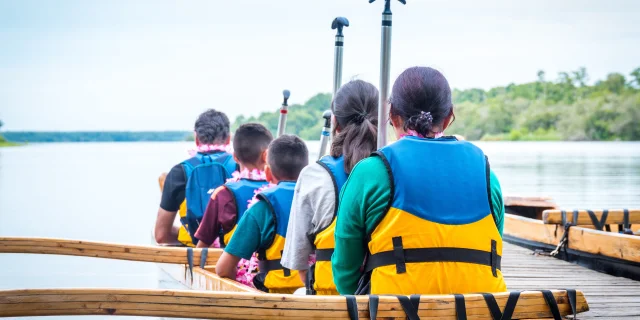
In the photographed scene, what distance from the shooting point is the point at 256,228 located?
376 centimetres

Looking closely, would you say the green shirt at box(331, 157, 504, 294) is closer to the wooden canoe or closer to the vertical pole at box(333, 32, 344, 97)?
the vertical pole at box(333, 32, 344, 97)

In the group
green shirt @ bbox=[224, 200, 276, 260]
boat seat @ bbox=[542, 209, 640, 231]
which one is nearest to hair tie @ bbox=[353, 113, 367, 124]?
green shirt @ bbox=[224, 200, 276, 260]

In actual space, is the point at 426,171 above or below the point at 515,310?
above

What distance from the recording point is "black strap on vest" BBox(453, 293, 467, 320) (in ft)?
8.04

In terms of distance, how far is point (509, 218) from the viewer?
24.3ft

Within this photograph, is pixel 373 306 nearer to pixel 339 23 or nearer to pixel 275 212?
pixel 275 212

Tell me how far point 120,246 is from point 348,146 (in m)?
2.26

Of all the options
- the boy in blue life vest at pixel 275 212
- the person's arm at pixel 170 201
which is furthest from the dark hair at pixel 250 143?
the person's arm at pixel 170 201

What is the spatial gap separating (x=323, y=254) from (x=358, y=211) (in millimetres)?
650

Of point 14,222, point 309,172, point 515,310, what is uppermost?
point 309,172

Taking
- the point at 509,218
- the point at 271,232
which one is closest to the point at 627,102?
the point at 509,218

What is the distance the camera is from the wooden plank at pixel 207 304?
2.47 meters

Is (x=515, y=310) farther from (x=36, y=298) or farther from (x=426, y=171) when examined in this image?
(x=36, y=298)

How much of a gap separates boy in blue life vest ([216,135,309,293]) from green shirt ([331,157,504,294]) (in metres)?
1.06
